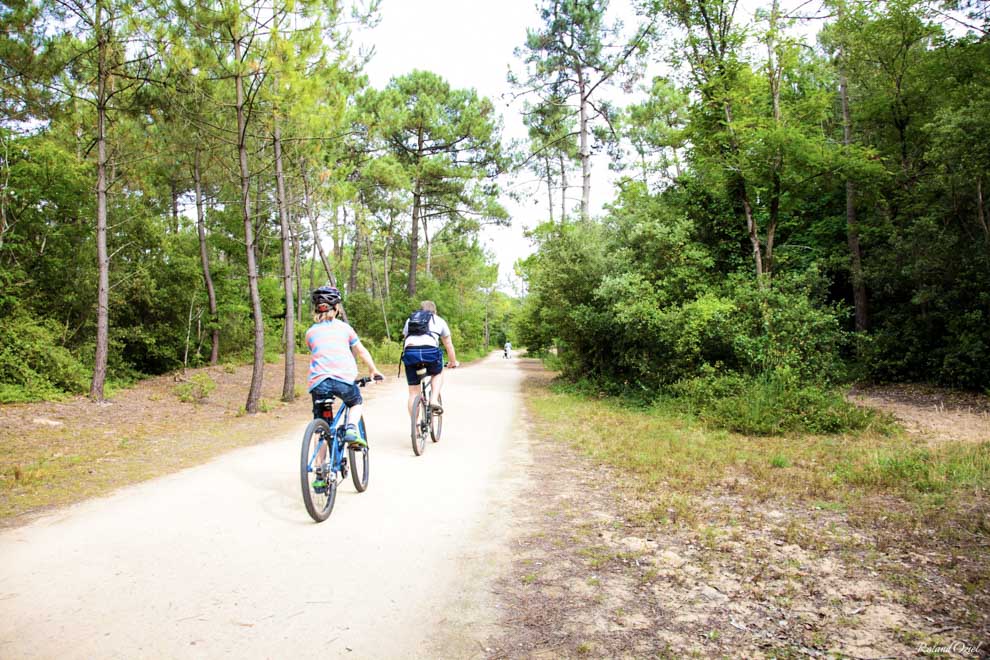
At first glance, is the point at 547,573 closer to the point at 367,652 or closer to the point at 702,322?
the point at 367,652

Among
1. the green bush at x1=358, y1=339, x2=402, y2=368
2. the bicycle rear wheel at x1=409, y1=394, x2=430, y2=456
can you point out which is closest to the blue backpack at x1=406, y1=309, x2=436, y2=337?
the bicycle rear wheel at x1=409, y1=394, x2=430, y2=456

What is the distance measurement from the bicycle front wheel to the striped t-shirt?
1.73 ft

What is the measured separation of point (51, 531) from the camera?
4.04 metres

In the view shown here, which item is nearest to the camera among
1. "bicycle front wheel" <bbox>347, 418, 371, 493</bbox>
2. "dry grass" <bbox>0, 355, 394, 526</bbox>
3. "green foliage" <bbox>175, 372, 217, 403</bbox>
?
"bicycle front wheel" <bbox>347, 418, 371, 493</bbox>

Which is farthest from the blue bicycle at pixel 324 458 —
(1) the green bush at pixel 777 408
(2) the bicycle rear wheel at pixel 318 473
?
(1) the green bush at pixel 777 408

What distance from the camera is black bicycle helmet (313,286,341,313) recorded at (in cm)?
477

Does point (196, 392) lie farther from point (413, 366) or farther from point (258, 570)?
point (258, 570)

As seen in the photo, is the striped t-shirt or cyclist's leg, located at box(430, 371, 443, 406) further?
cyclist's leg, located at box(430, 371, 443, 406)

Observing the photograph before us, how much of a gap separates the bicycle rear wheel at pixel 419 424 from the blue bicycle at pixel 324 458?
5.69 feet

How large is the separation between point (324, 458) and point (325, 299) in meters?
1.42

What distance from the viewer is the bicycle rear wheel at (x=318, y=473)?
404cm

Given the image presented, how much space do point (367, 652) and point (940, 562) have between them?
3.69m

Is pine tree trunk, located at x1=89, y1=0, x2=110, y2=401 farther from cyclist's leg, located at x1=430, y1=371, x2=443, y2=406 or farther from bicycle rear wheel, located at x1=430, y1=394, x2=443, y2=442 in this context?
cyclist's leg, located at x1=430, y1=371, x2=443, y2=406

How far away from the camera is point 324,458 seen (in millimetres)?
4438
